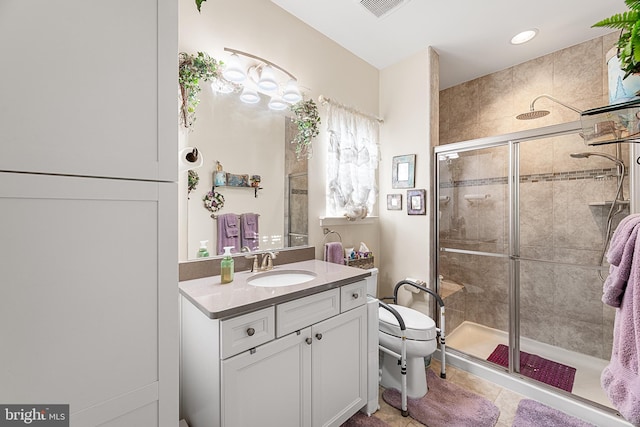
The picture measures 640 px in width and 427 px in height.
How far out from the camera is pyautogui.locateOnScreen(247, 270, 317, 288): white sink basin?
5.18 feet

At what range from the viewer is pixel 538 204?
2125 mm

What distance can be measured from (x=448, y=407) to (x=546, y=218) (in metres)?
1.64

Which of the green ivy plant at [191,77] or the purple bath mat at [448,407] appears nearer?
the green ivy plant at [191,77]

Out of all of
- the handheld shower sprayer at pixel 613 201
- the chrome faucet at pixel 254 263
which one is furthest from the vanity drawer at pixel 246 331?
the handheld shower sprayer at pixel 613 201

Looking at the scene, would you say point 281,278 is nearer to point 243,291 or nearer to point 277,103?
point 243,291

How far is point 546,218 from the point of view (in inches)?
83.7

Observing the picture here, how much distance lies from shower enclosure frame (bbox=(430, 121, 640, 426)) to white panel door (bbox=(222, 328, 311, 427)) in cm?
152

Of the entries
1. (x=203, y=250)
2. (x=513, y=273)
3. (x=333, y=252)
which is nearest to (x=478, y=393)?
(x=513, y=273)

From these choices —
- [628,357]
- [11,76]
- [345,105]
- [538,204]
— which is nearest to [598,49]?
[538,204]

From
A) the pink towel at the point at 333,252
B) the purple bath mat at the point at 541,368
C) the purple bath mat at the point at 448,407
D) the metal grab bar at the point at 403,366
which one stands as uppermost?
the pink towel at the point at 333,252

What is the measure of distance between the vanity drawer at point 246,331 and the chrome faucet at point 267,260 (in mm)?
542

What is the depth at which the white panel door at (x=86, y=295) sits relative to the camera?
615mm

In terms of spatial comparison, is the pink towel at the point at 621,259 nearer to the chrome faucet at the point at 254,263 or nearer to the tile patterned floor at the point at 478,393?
the tile patterned floor at the point at 478,393

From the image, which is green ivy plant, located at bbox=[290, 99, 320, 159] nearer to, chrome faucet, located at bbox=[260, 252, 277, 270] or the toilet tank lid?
chrome faucet, located at bbox=[260, 252, 277, 270]
